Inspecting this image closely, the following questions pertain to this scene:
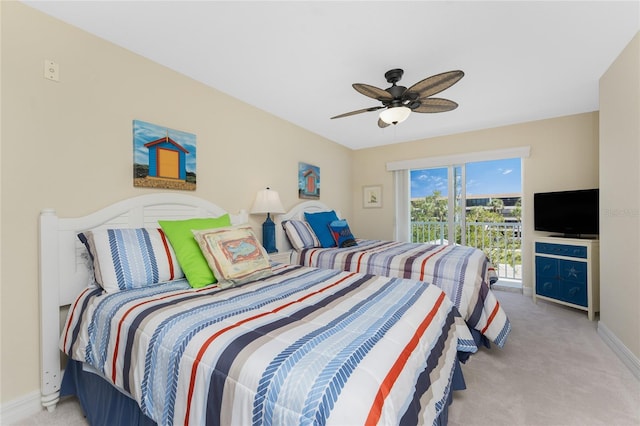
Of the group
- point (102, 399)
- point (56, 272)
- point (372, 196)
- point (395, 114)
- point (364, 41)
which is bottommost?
point (102, 399)

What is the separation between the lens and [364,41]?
1.90 m

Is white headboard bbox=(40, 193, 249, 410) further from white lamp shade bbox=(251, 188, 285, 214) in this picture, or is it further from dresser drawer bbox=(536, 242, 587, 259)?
dresser drawer bbox=(536, 242, 587, 259)

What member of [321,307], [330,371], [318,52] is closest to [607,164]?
[318,52]

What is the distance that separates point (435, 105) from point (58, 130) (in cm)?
269

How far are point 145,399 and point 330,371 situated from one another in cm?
83

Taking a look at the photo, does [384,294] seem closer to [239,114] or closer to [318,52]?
[318,52]

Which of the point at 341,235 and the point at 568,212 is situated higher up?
the point at 568,212

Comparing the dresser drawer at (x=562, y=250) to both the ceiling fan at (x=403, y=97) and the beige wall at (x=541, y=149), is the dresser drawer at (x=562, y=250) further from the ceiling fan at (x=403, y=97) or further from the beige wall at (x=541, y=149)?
the ceiling fan at (x=403, y=97)

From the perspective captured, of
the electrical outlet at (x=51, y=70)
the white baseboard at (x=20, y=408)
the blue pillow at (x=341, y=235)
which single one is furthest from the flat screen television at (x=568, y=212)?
the white baseboard at (x=20, y=408)

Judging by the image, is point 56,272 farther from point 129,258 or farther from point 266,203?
point 266,203

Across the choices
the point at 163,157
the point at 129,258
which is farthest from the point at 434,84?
the point at 129,258

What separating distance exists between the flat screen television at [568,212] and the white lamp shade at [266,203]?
10.8 ft

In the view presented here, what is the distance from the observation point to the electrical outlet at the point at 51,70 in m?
1.63

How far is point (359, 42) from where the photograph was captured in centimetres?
191
